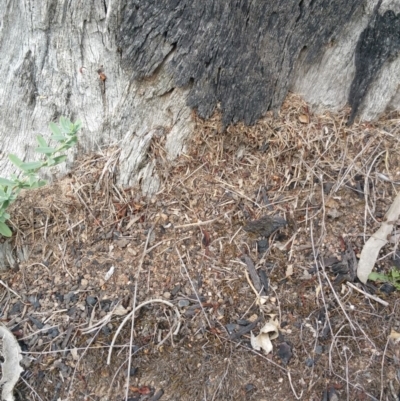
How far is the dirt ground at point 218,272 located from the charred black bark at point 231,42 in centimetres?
16

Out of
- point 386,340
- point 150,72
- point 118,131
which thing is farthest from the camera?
point 118,131

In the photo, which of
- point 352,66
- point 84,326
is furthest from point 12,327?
point 352,66

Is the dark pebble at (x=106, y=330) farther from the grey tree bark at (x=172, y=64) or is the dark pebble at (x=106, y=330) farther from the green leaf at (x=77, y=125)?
the green leaf at (x=77, y=125)

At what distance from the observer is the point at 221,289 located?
2.05 metres

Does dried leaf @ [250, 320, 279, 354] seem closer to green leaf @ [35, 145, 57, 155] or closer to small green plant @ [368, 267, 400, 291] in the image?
small green plant @ [368, 267, 400, 291]

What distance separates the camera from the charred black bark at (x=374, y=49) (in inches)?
84.1

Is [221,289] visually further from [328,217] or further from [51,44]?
[51,44]

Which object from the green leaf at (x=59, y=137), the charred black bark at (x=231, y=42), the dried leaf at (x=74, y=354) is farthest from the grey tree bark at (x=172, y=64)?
the dried leaf at (x=74, y=354)

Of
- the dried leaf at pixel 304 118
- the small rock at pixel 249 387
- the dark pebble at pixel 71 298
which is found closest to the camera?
the small rock at pixel 249 387

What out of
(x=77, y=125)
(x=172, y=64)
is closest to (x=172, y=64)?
(x=172, y=64)

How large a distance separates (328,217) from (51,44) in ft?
5.00

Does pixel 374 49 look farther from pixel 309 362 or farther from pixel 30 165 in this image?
pixel 30 165

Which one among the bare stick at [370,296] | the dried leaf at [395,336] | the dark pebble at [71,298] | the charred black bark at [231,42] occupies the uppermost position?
the charred black bark at [231,42]

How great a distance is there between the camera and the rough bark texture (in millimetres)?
1999
